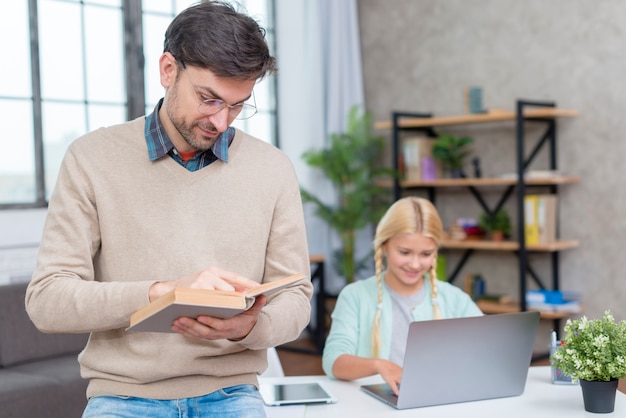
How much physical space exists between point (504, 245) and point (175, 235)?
3.54 meters

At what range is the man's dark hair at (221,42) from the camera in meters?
1.59

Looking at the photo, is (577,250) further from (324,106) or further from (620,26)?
(324,106)

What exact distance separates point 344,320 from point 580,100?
9.98 feet

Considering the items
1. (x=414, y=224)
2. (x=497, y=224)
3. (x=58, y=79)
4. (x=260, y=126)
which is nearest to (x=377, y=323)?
(x=414, y=224)

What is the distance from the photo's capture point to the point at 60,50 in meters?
4.66

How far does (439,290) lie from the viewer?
2562 millimetres

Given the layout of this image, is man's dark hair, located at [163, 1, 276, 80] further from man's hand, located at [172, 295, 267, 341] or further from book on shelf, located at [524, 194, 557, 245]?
book on shelf, located at [524, 194, 557, 245]

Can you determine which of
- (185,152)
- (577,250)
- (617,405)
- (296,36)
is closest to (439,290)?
(617,405)

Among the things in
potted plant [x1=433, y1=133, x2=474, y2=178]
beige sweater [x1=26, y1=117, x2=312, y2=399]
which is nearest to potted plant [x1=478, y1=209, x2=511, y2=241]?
potted plant [x1=433, y1=133, x2=474, y2=178]

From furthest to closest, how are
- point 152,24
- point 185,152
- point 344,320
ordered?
point 152,24 < point 344,320 < point 185,152

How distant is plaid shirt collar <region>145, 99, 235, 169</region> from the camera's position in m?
1.68

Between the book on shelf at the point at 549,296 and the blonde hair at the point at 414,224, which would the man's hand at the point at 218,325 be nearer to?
the blonde hair at the point at 414,224

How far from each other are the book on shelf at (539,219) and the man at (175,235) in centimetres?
330

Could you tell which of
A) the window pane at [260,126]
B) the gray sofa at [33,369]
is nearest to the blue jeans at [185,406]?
the gray sofa at [33,369]
